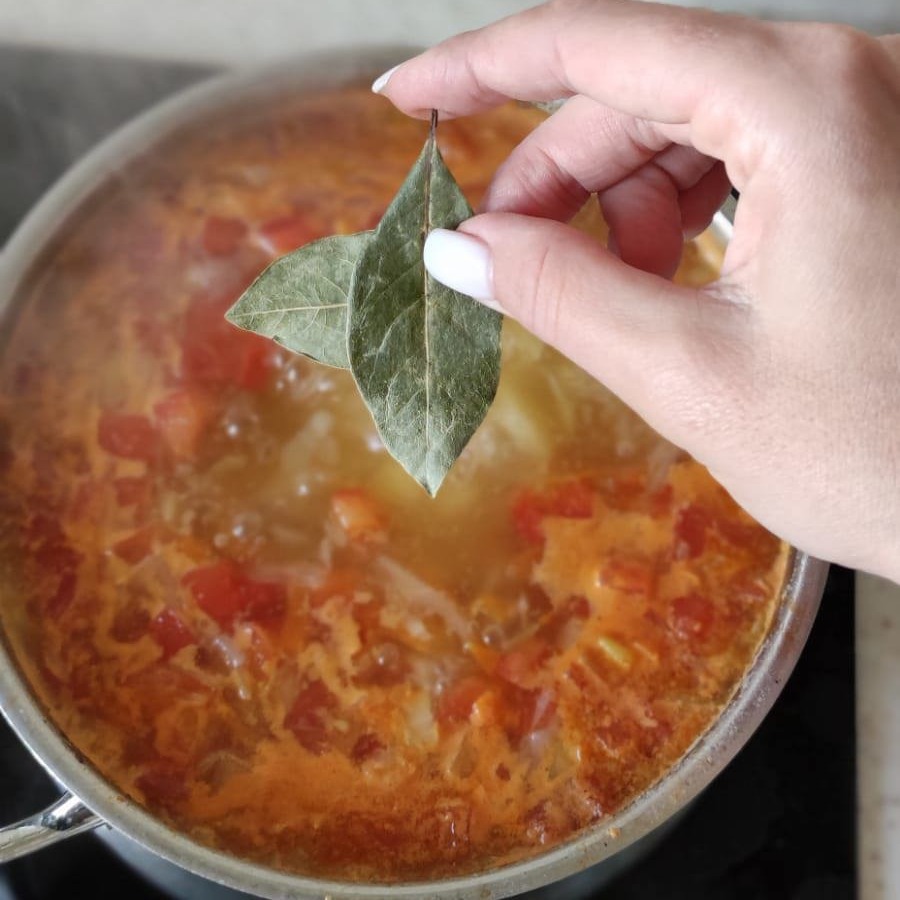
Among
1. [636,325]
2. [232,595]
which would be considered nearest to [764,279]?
[636,325]

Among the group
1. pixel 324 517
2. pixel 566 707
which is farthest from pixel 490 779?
pixel 324 517

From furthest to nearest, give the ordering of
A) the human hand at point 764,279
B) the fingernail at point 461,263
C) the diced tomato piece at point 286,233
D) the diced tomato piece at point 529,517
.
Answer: the diced tomato piece at point 286,233 < the diced tomato piece at point 529,517 < the fingernail at point 461,263 < the human hand at point 764,279

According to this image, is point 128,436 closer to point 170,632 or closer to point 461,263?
point 170,632

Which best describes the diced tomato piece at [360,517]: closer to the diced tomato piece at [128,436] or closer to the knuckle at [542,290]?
the diced tomato piece at [128,436]

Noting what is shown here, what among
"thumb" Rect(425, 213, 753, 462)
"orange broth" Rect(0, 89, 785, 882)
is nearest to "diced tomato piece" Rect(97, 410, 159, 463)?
"orange broth" Rect(0, 89, 785, 882)

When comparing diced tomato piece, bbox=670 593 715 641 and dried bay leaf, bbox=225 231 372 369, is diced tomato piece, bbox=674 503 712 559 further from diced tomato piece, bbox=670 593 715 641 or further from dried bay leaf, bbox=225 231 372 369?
dried bay leaf, bbox=225 231 372 369

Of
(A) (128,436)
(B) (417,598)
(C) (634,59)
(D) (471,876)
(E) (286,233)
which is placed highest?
(C) (634,59)

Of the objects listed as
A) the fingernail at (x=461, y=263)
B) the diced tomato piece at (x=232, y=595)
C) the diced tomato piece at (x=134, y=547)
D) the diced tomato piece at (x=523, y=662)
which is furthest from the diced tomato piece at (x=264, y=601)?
the fingernail at (x=461, y=263)
